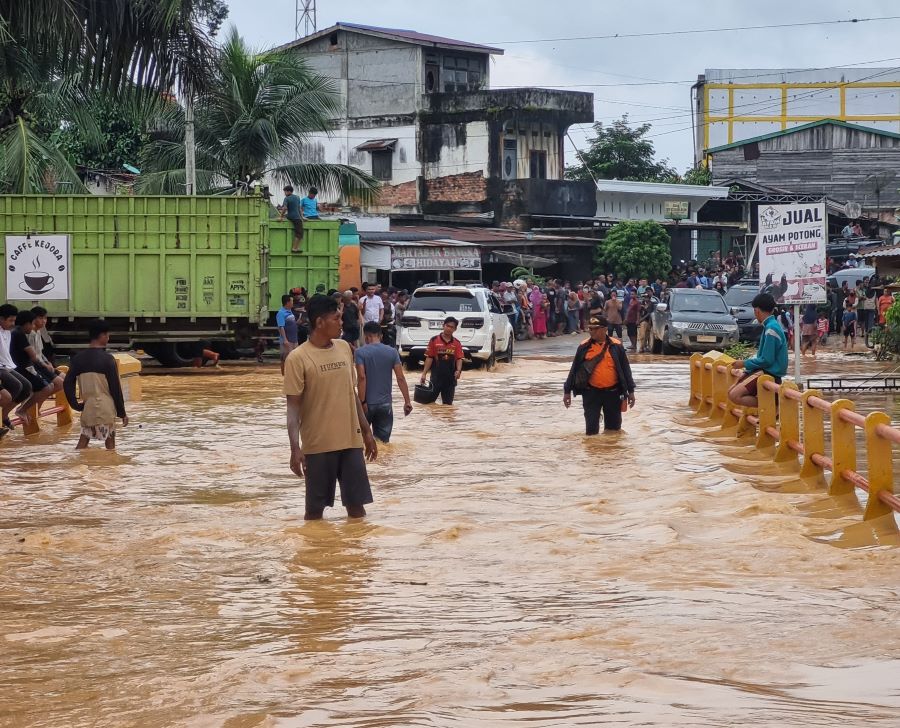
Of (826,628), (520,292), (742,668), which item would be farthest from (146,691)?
(520,292)

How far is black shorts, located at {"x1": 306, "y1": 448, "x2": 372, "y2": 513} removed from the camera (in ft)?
30.5

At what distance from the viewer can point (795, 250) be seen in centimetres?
2023

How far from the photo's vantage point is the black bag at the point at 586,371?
14.9m

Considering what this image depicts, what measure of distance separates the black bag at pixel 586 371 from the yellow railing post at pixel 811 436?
11.3ft

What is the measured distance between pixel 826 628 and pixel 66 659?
352cm

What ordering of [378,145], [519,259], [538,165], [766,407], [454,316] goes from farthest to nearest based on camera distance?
[538,165], [378,145], [519,259], [454,316], [766,407]

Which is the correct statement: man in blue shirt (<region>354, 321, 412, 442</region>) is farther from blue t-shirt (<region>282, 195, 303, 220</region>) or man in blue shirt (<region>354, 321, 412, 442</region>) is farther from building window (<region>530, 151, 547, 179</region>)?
building window (<region>530, 151, 547, 179</region>)

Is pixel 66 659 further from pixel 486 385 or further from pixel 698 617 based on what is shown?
pixel 486 385

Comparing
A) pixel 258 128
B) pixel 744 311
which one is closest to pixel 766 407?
pixel 744 311

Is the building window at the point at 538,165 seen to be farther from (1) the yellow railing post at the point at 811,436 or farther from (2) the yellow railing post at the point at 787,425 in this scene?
(1) the yellow railing post at the point at 811,436

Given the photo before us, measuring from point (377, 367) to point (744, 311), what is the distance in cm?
2287

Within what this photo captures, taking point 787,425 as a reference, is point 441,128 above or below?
above

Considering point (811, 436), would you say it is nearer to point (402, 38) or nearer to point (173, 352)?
point (173, 352)

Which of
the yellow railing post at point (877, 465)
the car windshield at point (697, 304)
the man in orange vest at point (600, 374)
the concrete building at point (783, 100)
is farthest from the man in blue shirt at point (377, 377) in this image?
the concrete building at point (783, 100)
